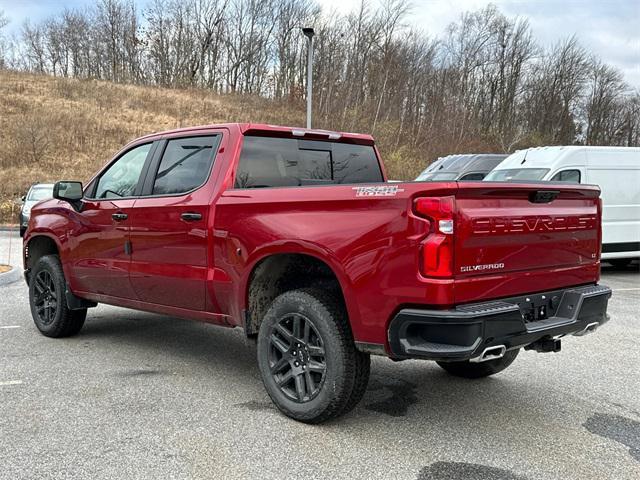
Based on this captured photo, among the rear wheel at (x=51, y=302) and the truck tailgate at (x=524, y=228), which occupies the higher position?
the truck tailgate at (x=524, y=228)

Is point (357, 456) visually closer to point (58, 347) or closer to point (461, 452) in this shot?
point (461, 452)

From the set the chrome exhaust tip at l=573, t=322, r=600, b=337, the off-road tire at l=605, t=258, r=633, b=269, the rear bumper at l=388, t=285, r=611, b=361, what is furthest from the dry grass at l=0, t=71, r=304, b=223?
the chrome exhaust tip at l=573, t=322, r=600, b=337

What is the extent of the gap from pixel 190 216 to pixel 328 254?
1.36 meters

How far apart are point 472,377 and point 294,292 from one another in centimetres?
189

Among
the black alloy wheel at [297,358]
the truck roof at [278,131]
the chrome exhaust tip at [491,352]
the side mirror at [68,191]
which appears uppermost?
the truck roof at [278,131]

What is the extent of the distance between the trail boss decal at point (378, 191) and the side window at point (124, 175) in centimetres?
251

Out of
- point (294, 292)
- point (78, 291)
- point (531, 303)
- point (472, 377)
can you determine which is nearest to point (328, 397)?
point (294, 292)

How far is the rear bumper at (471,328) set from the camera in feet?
9.93

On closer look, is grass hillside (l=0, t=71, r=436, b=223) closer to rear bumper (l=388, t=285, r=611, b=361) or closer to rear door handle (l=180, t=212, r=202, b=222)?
rear door handle (l=180, t=212, r=202, b=222)

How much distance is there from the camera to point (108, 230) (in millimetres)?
5184

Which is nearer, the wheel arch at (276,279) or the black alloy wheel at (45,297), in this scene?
the wheel arch at (276,279)

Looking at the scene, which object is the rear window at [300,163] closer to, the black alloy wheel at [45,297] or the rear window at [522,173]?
the black alloy wheel at [45,297]

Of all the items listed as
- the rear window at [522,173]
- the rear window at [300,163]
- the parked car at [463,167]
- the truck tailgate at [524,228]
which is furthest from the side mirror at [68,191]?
the parked car at [463,167]

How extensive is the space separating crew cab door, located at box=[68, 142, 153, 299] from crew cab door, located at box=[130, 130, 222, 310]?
0.17 m
